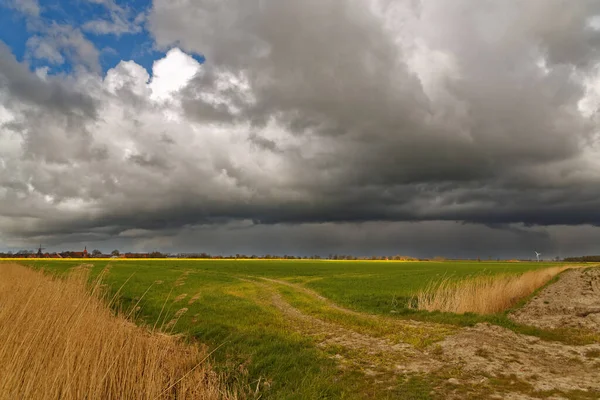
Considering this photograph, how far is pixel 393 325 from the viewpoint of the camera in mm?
18672

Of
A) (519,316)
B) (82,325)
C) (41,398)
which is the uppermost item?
(82,325)

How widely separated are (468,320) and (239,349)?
12272 mm

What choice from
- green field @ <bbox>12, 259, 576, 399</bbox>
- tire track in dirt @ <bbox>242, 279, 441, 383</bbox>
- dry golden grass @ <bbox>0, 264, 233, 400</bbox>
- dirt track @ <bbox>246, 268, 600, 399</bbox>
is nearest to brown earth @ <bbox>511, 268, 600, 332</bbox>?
dirt track @ <bbox>246, 268, 600, 399</bbox>

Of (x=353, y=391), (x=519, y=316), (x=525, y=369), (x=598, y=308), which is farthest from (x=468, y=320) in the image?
(x=353, y=391)

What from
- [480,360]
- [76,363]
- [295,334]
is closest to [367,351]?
[295,334]

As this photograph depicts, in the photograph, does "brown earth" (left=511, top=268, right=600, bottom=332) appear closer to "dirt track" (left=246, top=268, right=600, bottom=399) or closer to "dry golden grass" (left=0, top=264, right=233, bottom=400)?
"dirt track" (left=246, top=268, right=600, bottom=399)

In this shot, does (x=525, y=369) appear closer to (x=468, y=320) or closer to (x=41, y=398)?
(x=468, y=320)

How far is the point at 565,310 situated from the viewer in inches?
930

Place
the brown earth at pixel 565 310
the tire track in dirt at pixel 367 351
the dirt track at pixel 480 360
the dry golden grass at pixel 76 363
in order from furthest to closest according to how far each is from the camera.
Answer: the brown earth at pixel 565 310
the tire track in dirt at pixel 367 351
the dirt track at pixel 480 360
the dry golden grass at pixel 76 363

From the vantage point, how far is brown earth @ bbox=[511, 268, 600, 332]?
19391 mm

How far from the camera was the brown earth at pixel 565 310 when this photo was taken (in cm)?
1939

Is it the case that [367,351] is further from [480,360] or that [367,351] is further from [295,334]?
[480,360]

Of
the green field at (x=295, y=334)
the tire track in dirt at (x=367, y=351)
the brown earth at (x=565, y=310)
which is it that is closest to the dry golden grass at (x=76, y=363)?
the green field at (x=295, y=334)

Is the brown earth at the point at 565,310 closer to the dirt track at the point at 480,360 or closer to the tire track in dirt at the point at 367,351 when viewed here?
the dirt track at the point at 480,360
